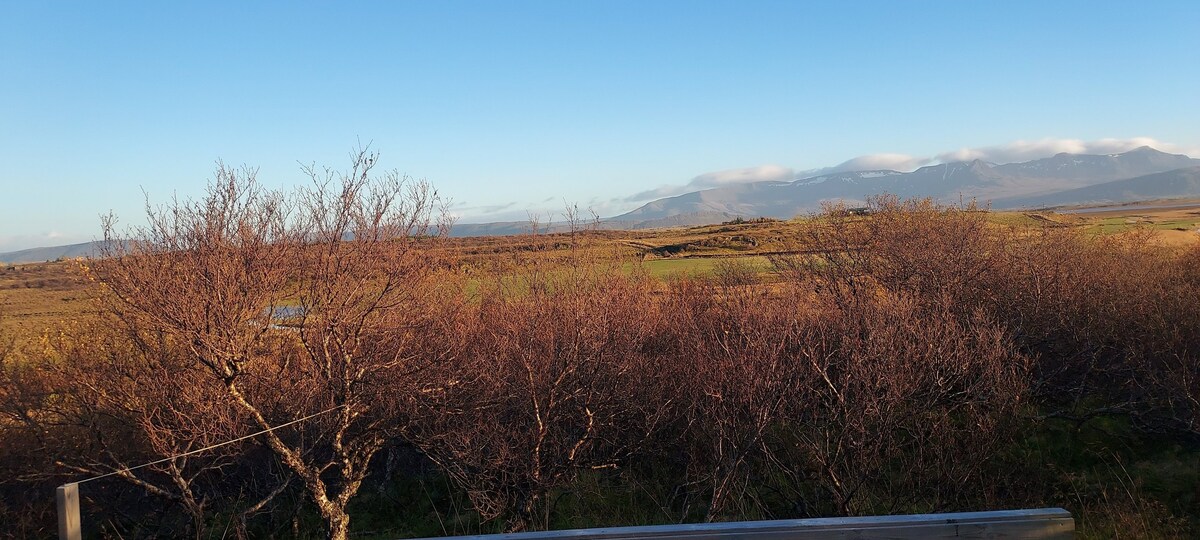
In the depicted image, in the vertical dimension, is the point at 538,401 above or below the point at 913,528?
below

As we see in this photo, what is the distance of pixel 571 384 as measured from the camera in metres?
10.5

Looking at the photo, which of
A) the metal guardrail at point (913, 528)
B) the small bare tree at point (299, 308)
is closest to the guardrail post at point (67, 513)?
the metal guardrail at point (913, 528)

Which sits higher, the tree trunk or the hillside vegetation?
the hillside vegetation

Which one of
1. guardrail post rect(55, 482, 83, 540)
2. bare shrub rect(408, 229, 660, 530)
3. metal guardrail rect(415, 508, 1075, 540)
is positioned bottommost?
bare shrub rect(408, 229, 660, 530)

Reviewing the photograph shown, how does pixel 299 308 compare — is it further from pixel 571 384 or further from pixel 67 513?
pixel 67 513

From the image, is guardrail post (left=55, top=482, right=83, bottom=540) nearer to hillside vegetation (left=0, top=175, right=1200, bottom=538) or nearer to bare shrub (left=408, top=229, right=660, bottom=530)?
hillside vegetation (left=0, top=175, right=1200, bottom=538)

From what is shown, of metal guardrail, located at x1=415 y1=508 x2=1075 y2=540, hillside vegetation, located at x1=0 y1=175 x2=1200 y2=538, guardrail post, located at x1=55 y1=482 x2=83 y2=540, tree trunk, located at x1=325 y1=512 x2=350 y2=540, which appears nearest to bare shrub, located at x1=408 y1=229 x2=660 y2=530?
hillside vegetation, located at x1=0 y1=175 x2=1200 y2=538

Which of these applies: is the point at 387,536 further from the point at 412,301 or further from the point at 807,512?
the point at 807,512

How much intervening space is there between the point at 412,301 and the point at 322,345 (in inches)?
61.8

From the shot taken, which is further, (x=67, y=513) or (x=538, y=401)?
(x=538, y=401)

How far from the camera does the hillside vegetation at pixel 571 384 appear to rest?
8633 mm

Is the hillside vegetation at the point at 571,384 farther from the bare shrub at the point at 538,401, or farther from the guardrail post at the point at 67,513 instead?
the guardrail post at the point at 67,513

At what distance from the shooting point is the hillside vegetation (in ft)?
28.3

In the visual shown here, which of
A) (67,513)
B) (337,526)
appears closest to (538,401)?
(337,526)
